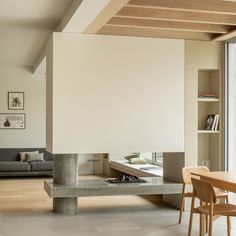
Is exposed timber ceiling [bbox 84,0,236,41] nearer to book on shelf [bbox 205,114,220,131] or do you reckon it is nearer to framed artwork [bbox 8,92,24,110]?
book on shelf [bbox 205,114,220,131]

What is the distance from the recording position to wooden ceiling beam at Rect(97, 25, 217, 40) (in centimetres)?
608

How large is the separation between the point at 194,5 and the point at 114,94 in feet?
6.06

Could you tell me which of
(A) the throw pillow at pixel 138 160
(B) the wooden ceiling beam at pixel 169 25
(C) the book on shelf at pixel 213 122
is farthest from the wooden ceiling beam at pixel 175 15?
(A) the throw pillow at pixel 138 160

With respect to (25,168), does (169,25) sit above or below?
above

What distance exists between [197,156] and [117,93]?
1573 millimetres

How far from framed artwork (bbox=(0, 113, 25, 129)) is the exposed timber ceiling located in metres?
5.57

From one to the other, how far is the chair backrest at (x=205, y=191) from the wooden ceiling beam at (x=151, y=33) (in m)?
2.48

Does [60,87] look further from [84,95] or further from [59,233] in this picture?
[59,233]

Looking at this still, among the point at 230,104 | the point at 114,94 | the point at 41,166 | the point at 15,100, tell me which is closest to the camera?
the point at 114,94

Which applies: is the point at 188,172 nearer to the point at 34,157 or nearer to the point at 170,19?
the point at 170,19

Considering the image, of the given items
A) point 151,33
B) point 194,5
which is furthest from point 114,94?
point 194,5

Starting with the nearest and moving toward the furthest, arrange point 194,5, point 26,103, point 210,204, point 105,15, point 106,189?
1. point 210,204
2. point 194,5
3. point 105,15
4. point 106,189
5. point 26,103

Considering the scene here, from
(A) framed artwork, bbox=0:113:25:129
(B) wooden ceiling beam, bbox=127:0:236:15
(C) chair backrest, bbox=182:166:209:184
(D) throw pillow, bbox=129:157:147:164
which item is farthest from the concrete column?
(A) framed artwork, bbox=0:113:25:129

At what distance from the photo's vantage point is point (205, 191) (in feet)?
14.3
